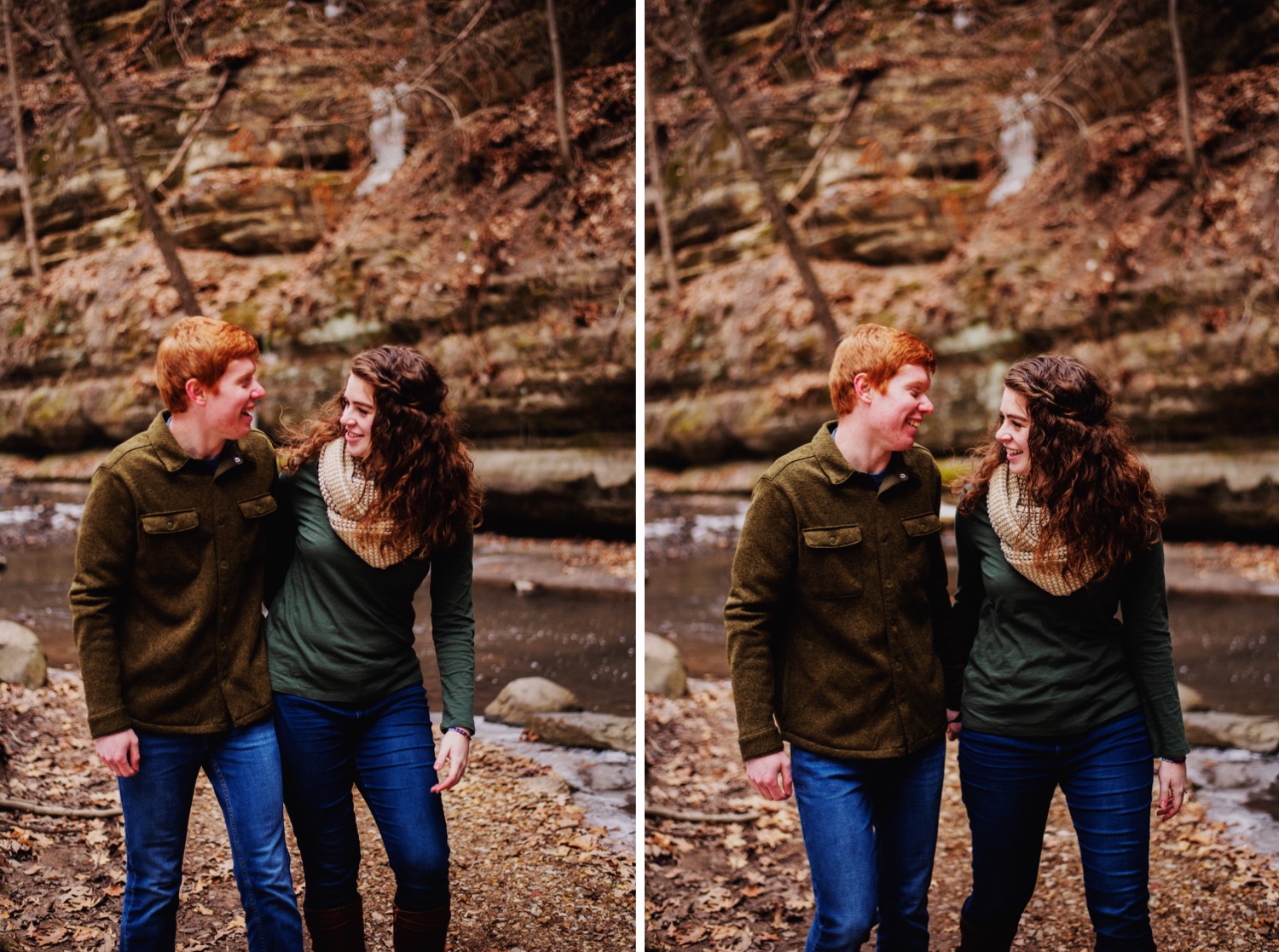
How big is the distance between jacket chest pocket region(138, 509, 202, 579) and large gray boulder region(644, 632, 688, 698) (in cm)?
249

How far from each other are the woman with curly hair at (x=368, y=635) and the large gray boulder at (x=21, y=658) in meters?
1.97

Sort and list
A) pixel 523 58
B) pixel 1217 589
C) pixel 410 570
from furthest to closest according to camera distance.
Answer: pixel 1217 589, pixel 523 58, pixel 410 570

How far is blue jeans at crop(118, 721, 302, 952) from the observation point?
2.02 metres

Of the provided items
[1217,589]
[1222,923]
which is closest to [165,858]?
[1222,923]

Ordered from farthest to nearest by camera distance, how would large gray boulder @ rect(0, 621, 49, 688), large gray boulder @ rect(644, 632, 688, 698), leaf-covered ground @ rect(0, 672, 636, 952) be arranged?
large gray boulder @ rect(644, 632, 688, 698)
large gray boulder @ rect(0, 621, 49, 688)
leaf-covered ground @ rect(0, 672, 636, 952)

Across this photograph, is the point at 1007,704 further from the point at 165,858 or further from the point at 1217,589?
the point at 1217,589

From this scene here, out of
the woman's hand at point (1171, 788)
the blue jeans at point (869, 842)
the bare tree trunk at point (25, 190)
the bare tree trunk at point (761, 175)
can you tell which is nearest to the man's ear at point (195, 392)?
the blue jeans at point (869, 842)

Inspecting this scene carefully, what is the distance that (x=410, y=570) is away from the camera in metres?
2.18

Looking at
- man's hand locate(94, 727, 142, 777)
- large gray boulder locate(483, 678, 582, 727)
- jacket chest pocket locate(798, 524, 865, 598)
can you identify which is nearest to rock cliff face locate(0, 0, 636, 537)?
large gray boulder locate(483, 678, 582, 727)

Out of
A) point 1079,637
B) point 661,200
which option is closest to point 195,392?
point 1079,637

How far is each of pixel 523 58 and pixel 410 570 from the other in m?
2.60

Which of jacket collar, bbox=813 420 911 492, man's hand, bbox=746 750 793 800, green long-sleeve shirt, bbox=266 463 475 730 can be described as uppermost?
jacket collar, bbox=813 420 911 492

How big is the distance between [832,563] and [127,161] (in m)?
3.38

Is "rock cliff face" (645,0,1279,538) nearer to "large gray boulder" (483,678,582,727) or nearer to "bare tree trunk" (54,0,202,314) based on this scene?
"large gray boulder" (483,678,582,727)
